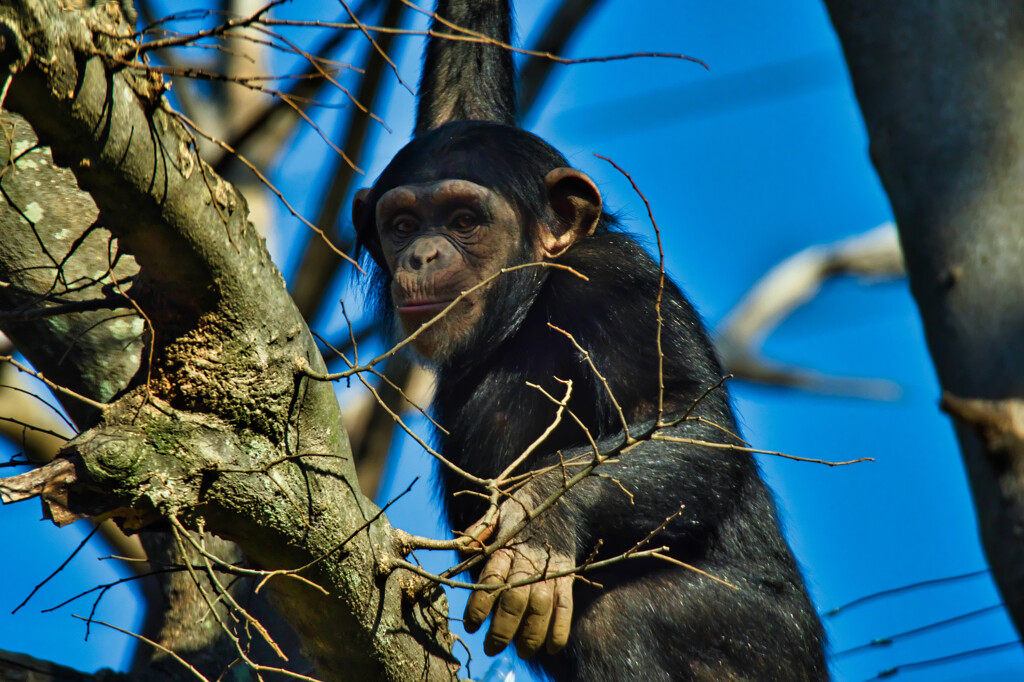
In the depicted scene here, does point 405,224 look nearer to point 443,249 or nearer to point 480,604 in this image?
point 443,249

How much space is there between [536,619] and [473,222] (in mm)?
2448

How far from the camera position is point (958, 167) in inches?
155

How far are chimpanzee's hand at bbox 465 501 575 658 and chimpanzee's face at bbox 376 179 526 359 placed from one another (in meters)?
1.49

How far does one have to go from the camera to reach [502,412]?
4758 mm

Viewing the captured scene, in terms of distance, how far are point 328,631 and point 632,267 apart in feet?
8.28

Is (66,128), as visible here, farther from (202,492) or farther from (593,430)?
(593,430)

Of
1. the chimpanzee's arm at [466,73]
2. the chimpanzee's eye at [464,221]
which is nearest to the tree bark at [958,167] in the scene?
the chimpanzee's eye at [464,221]

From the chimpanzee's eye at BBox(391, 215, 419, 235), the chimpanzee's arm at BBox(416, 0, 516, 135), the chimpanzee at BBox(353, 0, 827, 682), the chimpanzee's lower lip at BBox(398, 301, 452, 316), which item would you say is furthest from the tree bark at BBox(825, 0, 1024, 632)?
the chimpanzee's arm at BBox(416, 0, 516, 135)

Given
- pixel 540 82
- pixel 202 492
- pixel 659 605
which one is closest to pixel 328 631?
pixel 202 492

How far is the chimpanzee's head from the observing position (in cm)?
499

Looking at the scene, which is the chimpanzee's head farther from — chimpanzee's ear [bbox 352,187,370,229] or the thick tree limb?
the thick tree limb

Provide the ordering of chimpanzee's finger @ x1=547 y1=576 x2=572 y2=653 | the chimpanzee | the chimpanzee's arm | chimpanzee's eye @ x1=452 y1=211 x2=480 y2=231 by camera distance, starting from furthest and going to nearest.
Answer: the chimpanzee's arm, chimpanzee's eye @ x1=452 y1=211 x2=480 y2=231, the chimpanzee, chimpanzee's finger @ x1=547 y1=576 x2=572 y2=653

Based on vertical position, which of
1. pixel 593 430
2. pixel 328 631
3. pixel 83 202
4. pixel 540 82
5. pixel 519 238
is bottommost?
pixel 328 631

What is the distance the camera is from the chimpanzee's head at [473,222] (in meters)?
4.99
